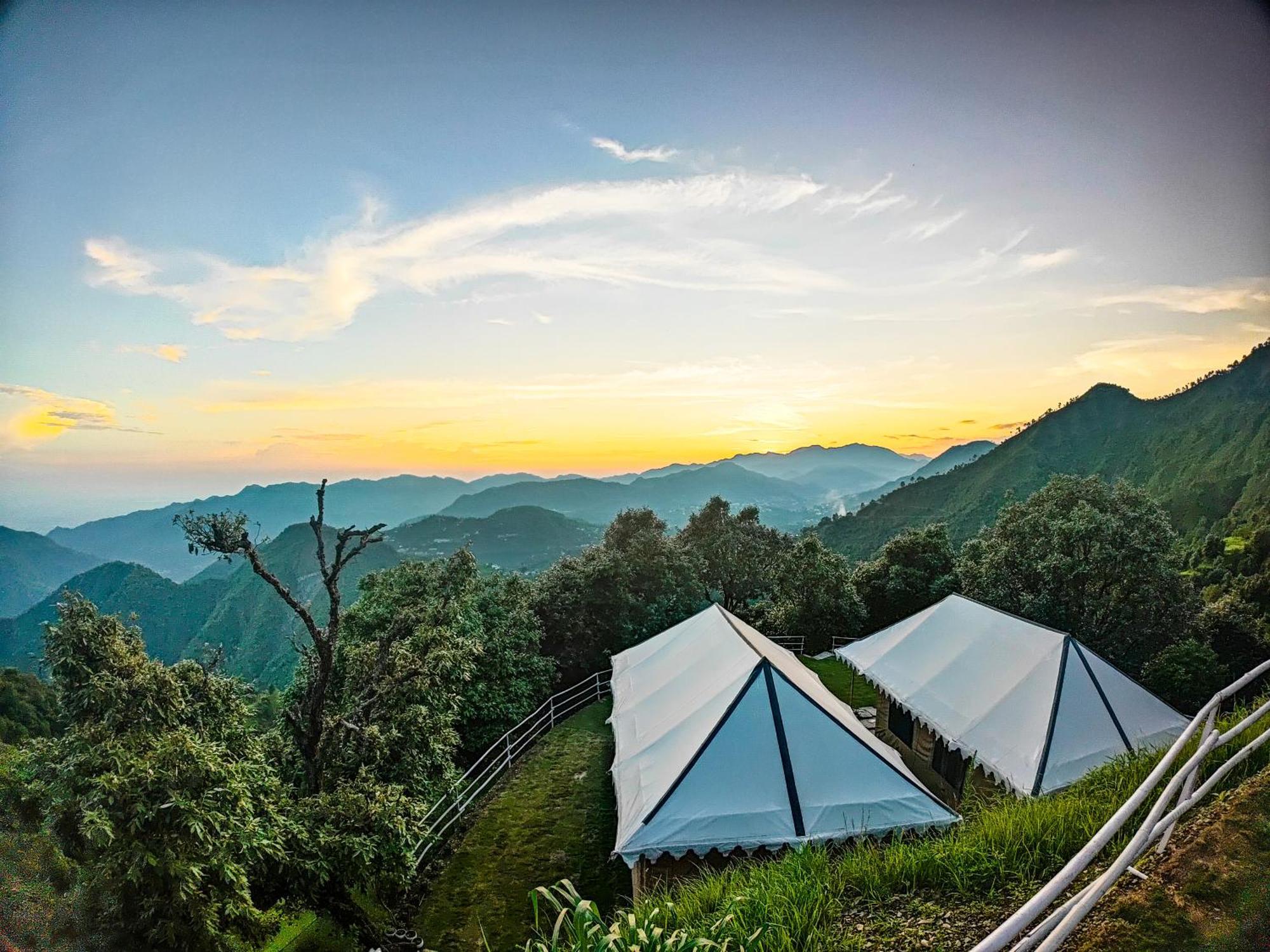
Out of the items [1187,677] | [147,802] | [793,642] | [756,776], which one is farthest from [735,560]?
[147,802]

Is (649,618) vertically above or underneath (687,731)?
underneath

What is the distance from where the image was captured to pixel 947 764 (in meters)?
9.22

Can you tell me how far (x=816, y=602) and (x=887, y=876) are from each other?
1848 centimetres

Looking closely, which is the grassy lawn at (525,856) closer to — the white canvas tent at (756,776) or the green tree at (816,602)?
the white canvas tent at (756,776)

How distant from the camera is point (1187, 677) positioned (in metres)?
11.6

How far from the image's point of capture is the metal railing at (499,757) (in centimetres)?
821

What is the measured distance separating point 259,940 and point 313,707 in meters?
2.40

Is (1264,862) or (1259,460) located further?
(1259,460)

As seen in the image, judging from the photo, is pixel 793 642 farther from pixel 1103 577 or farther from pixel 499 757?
pixel 499 757

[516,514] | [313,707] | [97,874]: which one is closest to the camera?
[97,874]

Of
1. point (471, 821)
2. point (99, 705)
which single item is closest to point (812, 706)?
point (471, 821)

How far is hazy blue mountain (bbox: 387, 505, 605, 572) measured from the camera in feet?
352

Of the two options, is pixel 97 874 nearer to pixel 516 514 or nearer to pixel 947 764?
pixel 947 764

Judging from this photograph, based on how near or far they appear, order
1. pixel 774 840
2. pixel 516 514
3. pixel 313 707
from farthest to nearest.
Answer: pixel 516 514
pixel 313 707
pixel 774 840
